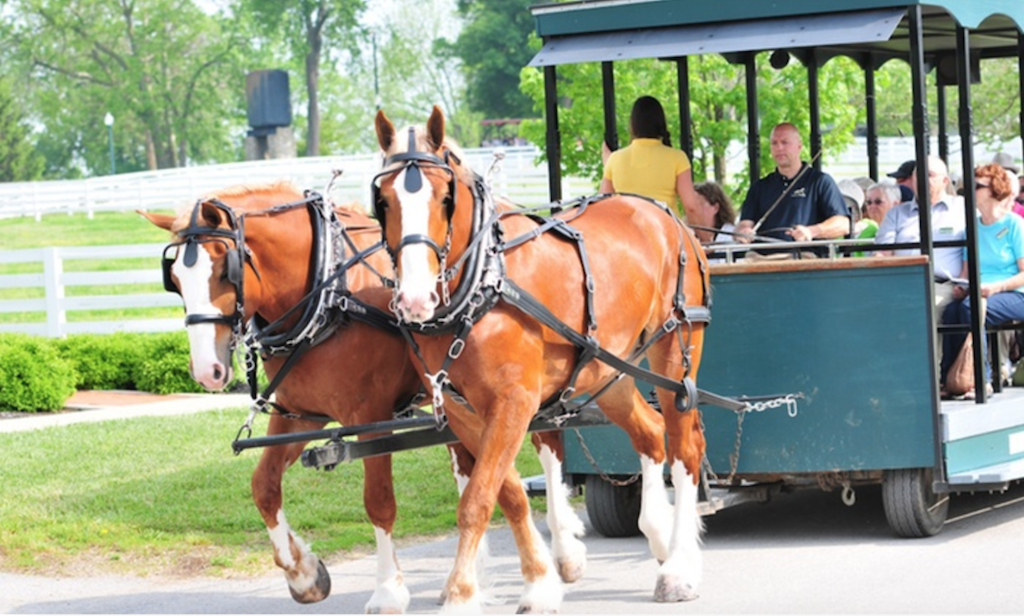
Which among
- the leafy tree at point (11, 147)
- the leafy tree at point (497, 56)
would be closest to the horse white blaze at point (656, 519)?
the leafy tree at point (11, 147)

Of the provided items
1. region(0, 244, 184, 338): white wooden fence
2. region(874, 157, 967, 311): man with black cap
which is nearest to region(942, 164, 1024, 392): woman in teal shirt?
region(874, 157, 967, 311): man with black cap

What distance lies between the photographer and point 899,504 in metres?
7.86

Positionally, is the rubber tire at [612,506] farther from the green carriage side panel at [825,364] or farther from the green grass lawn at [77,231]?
the green grass lawn at [77,231]

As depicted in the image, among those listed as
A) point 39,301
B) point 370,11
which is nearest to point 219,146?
point 370,11

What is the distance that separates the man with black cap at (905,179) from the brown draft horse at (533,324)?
3957 millimetres

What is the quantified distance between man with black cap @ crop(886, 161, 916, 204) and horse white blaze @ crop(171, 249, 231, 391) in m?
6.20

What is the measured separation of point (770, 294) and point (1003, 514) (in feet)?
7.10

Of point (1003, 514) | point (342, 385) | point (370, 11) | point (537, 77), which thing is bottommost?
point (1003, 514)

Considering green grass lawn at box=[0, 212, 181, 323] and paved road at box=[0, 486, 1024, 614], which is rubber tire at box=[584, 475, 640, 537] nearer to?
paved road at box=[0, 486, 1024, 614]

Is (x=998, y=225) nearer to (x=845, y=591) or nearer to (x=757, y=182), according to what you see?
(x=757, y=182)

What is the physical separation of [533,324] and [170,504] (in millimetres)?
4332

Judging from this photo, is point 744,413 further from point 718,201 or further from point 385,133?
point 385,133

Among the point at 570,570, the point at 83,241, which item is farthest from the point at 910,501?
the point at 83,241

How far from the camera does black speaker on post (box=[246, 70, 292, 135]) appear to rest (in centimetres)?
4416
